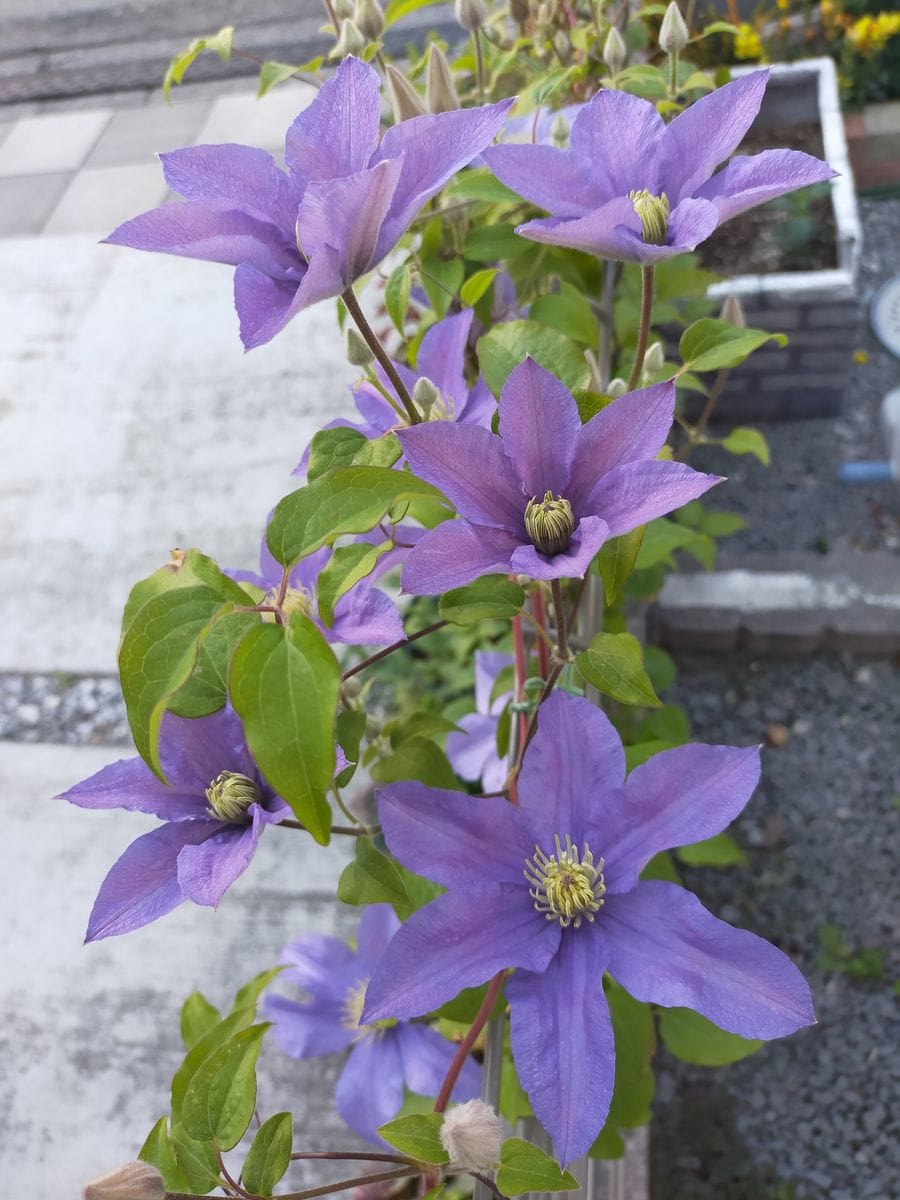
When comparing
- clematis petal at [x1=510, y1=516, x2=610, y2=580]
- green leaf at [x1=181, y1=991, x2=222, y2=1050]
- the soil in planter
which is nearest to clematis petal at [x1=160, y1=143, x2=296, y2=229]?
clematis petal at [x1=510, y1=516, x2=610, y2=580]

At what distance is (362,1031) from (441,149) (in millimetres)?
810

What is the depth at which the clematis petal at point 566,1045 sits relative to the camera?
0.48 meters

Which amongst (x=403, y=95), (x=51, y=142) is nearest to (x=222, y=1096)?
(x=403, y=95)

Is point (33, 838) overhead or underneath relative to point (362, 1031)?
underneath

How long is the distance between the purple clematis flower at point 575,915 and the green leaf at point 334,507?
5.9 inches

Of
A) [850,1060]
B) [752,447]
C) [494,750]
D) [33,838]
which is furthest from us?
[33,838]

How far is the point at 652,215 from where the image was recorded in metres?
0.56

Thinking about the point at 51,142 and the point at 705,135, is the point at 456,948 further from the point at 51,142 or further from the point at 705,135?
the point at 51,142

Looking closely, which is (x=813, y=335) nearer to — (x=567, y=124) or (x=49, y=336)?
(x=567, y=124)

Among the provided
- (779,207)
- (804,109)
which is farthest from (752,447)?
(804,109)

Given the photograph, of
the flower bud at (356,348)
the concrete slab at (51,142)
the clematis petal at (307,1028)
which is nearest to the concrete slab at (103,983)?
the clematis petal at (307,1028)

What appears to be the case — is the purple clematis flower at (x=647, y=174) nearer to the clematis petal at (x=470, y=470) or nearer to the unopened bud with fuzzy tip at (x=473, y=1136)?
the clematis petal at (x=470, y=470)

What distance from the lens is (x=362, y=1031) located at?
38.1 inches

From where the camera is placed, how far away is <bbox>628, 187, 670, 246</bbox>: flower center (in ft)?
1.85
